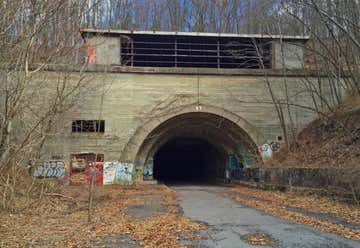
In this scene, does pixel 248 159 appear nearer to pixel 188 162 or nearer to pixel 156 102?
pixel 156 102

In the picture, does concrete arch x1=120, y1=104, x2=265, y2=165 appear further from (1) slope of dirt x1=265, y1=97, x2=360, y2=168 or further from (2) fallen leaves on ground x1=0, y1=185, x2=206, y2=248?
(2) fallen leaves on ground x1=0, y1=185, x2=206, y2=248

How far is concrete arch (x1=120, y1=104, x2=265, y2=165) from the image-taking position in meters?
20.6

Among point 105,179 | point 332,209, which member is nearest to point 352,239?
point 332,209

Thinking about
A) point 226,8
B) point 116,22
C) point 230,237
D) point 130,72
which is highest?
point 226,8

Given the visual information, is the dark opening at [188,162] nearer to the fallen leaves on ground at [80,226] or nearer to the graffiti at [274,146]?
the graffiti at [274,146]

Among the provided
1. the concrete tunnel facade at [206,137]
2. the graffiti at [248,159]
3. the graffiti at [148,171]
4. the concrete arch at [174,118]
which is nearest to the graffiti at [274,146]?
the concrete arch at [174,118]

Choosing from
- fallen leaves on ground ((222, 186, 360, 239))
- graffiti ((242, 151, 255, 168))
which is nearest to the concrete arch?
graffiti ((242, 151, 255, 168))

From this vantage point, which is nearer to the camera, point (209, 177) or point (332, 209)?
point (332, 209)

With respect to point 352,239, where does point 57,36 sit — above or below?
above

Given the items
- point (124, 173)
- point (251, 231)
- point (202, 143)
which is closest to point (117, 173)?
point (124, 173)

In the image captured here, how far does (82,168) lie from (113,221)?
11697mm

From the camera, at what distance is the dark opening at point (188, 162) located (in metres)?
29.8

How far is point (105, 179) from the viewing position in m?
20.4

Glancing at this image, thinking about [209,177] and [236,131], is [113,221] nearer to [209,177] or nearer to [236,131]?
[236,131]
